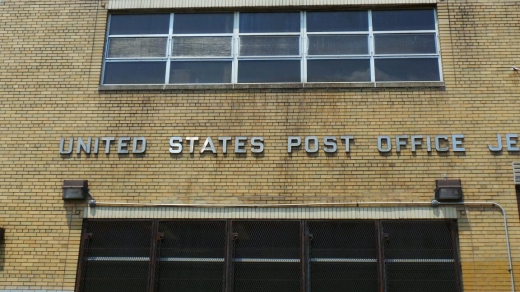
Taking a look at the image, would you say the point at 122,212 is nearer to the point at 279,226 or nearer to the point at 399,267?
the point at 279,226

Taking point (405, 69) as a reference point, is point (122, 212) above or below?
below

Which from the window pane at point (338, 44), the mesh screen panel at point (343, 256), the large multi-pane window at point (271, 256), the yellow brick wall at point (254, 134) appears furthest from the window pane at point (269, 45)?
the mesh screen panel at point (343, 256)

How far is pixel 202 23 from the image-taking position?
38.1 ft

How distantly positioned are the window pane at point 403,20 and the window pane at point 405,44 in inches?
7.5

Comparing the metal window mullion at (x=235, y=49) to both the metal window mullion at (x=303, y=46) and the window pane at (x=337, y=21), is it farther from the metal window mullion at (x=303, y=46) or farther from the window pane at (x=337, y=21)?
the window pane at (x=337, y=21)

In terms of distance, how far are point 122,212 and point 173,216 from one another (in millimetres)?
955

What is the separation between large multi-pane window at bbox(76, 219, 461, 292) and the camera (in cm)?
970

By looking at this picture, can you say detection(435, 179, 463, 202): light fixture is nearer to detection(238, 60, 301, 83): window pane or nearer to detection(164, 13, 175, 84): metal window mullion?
detection(238, 60, 301, 83): window pane

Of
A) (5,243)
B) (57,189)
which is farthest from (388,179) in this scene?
(5,243)

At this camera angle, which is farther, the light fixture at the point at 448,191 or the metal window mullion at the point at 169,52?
the metal window mullion at the point at 169,52

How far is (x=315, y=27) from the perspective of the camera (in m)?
11.4

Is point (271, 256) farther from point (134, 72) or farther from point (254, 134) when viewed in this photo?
point (134, 72)

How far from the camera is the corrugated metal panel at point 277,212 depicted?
32.6ft

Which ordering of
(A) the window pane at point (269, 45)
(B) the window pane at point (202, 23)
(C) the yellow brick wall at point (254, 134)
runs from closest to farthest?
(C) the yellow brick wall at point (254, 134), (A) the window pane at point (269, 45), (B) the window pane at point (202, 23)
